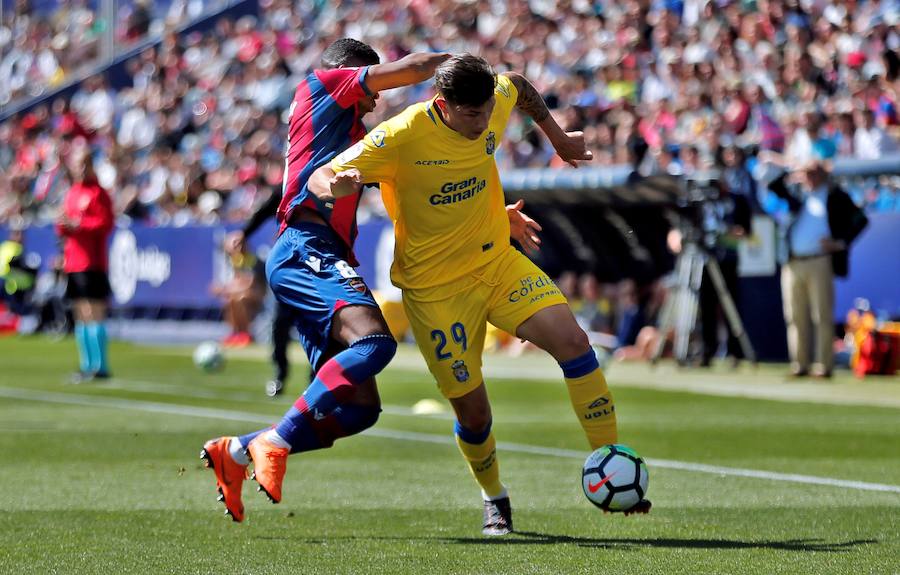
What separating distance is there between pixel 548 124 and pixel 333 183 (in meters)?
1.34

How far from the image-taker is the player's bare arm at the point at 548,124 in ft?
23.8

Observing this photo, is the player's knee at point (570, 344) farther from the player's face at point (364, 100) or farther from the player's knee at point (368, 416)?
the player's face at point (364, 100)

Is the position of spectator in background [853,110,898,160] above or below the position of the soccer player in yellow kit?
above

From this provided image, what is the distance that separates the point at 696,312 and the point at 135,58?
20.6 metres

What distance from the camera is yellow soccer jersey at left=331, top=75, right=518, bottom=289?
6750 millimetres

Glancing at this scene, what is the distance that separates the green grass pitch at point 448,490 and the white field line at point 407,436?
34 mm

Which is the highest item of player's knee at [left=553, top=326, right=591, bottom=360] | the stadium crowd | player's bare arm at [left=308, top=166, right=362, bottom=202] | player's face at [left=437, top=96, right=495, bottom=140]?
the stadium crowd

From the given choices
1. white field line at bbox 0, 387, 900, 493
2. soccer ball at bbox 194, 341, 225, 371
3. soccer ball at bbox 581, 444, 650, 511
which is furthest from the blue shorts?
soccer ball at bbox 194, 341, 225, 371

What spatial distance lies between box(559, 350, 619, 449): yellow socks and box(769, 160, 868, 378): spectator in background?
10.2m

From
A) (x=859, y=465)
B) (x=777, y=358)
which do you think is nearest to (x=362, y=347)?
(x=859, y=465)

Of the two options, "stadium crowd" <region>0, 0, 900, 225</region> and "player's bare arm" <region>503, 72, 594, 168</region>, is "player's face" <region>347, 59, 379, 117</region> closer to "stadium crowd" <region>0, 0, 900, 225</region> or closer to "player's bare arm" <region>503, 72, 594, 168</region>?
"player's bare arm" <region>503, 72, 594, 168</region>

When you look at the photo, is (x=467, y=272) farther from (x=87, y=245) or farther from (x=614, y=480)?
(x=87, y=245)

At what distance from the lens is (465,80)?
6465 mm

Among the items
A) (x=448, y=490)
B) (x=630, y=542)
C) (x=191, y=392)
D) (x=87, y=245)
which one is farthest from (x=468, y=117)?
(x=87, y=245)
